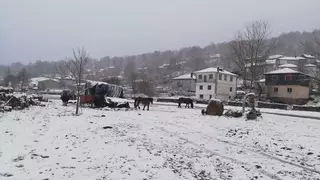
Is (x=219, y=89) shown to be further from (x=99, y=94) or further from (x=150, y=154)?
(x=150, y=154)

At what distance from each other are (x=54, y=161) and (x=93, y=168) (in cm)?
153

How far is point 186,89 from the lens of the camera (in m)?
100

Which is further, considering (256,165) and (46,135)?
(46,135)

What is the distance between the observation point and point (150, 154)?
1024 centimetres

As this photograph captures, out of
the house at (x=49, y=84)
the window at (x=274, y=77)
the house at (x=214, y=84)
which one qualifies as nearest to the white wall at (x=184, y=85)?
the house at (x=214, y=84)

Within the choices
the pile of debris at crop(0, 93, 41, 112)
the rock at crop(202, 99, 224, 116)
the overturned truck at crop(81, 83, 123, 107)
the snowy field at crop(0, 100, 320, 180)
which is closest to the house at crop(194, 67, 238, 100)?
the overturned truck at crop(81, 83, 123, 107)

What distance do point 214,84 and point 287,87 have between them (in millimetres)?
17940

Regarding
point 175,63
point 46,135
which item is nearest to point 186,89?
point 175,63

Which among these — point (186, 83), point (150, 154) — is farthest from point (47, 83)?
point (150, 154)

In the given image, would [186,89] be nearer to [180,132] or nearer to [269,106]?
[269,106]

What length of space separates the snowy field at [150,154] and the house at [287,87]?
180ft

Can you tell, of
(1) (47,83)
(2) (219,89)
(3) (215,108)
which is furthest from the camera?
(1) (47,83)

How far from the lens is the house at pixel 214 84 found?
79.0m

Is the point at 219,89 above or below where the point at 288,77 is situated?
below
